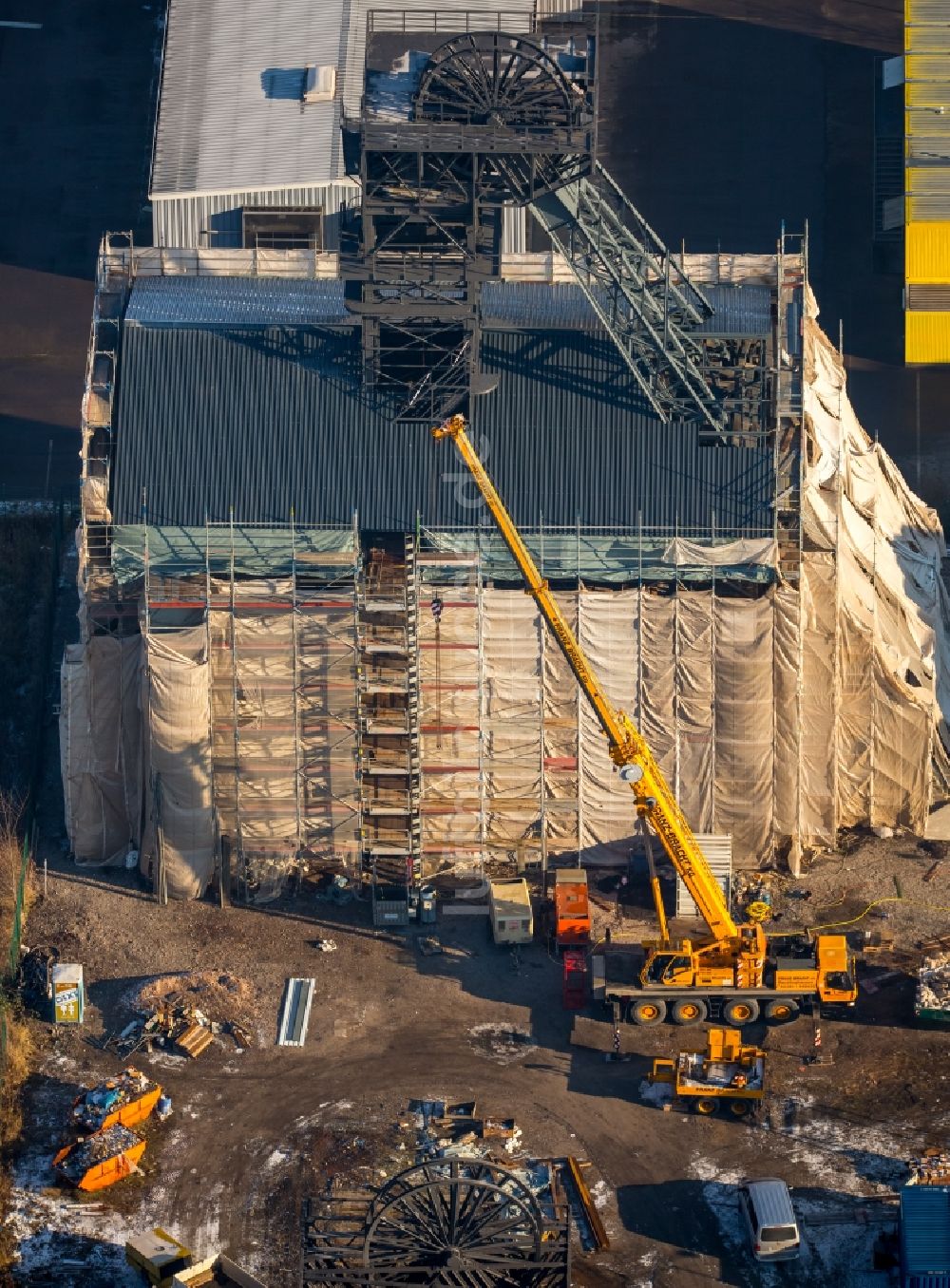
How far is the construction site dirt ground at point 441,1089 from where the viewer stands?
308ft

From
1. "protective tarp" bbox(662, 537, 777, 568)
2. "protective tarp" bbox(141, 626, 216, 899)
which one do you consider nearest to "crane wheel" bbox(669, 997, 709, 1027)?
"protective tarp" bbox(662, 537, 777, 568)

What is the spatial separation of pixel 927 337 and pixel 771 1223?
50.6 meters

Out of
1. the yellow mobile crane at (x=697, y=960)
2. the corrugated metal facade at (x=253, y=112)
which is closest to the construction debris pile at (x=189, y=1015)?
the yellow mobile crane at (x=697, y=960)

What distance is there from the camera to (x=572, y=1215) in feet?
310

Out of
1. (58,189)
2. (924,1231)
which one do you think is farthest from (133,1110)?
(58,189)

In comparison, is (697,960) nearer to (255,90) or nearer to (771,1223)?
(771,1223)

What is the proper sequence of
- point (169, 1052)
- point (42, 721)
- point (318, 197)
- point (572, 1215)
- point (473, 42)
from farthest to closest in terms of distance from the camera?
1. point (318, 197)
2. point (42, 721)
3. point (473, 42)
4. point (169, 1052)
5. point (572, 1215)

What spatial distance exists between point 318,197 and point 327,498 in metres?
21.5

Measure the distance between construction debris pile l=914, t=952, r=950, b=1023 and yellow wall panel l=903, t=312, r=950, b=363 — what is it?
115 ft

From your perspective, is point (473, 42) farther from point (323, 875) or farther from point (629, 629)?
point (323, 875)

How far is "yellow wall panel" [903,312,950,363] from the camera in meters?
130

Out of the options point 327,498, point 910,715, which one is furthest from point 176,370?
point 910,715

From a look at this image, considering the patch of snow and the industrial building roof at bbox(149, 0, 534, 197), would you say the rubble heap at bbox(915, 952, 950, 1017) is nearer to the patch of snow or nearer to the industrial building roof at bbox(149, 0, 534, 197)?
the patch of snow

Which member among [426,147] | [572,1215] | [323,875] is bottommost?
[572,1215]
